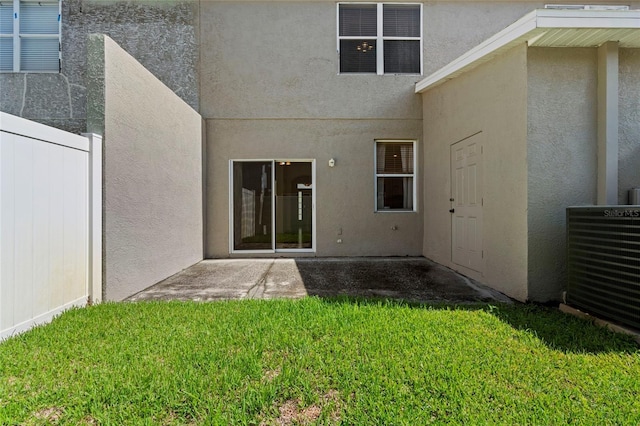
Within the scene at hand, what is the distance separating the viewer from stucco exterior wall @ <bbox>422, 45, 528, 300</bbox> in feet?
15.5

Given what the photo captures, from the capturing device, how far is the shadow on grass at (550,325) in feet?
10.3

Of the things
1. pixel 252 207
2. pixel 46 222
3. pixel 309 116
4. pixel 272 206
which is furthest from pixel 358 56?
pixel 46 222

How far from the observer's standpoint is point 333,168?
825cm

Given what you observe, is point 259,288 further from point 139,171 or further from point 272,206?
point 272,206

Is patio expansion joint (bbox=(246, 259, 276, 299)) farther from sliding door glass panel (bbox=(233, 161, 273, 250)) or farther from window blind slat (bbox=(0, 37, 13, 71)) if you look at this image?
window blind slat (bbox=(0, 37, 13, 71))

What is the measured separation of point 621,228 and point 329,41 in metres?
6.84

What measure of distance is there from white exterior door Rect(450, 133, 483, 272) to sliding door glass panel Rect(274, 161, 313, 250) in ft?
10.6

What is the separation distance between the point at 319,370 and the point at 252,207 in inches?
235

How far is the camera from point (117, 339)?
10.7 feet

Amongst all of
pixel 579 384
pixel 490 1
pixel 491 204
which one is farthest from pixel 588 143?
pixel 490 1

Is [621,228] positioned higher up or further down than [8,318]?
higher up

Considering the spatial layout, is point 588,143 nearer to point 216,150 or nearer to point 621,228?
point 621,228

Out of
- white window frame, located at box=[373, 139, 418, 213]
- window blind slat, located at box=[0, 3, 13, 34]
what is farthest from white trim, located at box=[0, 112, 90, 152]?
window blind slat, located at box=[0, 3, 13, 34]

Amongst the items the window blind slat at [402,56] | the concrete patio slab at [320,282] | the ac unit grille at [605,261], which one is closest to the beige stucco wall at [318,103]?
the window blind slat at [402,56]
